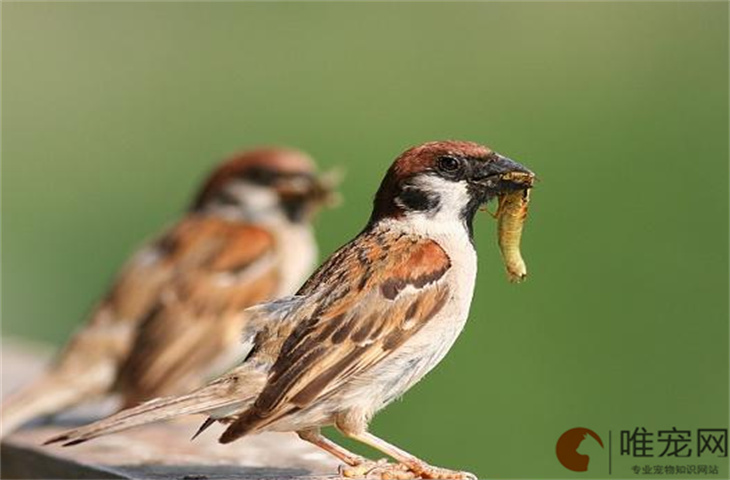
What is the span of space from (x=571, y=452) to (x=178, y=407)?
197cm

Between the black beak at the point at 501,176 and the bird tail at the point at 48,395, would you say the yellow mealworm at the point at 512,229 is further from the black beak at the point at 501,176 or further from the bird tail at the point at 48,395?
the bird tail at the point at 48,395

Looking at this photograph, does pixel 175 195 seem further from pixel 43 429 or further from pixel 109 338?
pixel 43 429

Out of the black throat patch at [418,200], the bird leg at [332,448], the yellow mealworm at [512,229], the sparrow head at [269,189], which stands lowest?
the bird leg at [332,448]

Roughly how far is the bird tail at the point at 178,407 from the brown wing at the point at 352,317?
0.12 meters

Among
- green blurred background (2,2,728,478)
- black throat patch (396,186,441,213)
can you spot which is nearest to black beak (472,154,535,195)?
black throat patch (396,186,441,213)

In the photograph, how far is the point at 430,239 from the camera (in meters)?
4.61

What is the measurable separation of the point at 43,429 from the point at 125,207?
3688 mm

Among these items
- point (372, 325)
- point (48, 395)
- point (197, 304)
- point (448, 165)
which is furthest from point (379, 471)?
point (197, 304)

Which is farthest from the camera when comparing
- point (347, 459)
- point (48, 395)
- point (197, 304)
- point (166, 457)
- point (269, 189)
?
point (269, 189)

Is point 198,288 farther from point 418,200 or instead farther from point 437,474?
point 437,474

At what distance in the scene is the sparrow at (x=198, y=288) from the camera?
629 centimetres

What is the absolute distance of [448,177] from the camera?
4.59 metres

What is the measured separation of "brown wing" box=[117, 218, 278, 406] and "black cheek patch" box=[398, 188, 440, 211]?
1765 mm

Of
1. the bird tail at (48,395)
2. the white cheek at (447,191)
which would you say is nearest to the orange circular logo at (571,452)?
the white cheek at (447,191)
